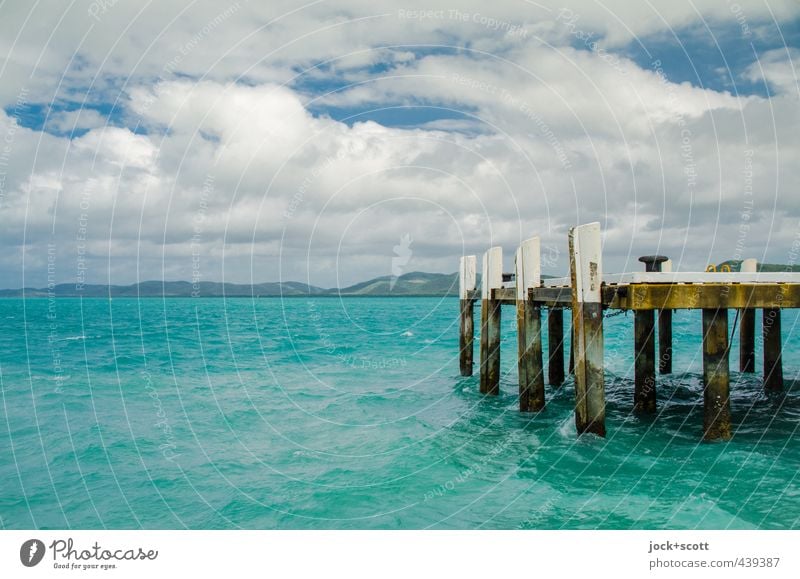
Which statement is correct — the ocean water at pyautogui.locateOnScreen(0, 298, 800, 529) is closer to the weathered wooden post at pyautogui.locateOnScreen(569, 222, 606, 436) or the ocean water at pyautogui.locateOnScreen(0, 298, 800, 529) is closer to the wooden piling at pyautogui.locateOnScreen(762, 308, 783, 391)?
the wooden piling at pyautogui.locateOnScreen(762, 308, 783, 391)

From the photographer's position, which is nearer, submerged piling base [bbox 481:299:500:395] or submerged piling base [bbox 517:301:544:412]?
submerged piling base [bbox 517:301:544:412]

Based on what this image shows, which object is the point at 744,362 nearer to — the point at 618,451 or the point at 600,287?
the point at 618,451

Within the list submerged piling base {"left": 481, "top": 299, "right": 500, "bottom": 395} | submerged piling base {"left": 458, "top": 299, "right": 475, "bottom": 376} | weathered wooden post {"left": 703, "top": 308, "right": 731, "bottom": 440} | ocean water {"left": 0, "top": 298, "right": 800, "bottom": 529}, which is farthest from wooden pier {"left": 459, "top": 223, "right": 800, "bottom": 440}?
submerged piling base {"left": 458, "top": 299, "right": 475, "bottom": 376}

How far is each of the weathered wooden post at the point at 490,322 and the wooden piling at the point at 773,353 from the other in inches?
298

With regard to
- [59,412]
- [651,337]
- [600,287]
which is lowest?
[59,412]

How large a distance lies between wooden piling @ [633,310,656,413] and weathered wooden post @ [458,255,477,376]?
5.87 m

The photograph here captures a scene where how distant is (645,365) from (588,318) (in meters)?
5.06

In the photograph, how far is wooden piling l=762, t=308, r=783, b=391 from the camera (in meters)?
16.9

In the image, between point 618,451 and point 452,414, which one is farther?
point 452,414

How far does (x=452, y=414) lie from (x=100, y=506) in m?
8.69

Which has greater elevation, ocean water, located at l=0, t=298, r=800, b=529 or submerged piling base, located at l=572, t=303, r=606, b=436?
submerged piling base, located at l=572, t=303, r=606, b=436

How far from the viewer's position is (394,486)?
10.5 meters
